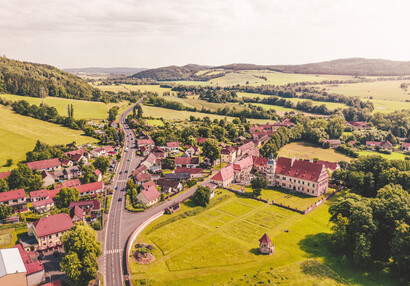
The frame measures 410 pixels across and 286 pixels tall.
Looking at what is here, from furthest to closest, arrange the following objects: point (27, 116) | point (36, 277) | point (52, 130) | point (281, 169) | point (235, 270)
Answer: point (27, 116) → point (52, 130) → point (281, 169) → point (235, 270) → point (36, 277)

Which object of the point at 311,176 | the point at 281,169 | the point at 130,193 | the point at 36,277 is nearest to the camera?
the point at 36,277

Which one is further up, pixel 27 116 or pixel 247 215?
pixel 27 116

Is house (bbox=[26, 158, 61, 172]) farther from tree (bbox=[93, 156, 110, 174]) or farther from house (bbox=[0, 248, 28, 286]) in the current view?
house (bbox=[0, 248, 28, 286])

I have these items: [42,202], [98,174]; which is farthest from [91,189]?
[42,202]

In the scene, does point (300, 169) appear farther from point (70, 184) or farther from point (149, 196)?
point (70, 184)

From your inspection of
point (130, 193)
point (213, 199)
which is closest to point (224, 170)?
point (213, 199)

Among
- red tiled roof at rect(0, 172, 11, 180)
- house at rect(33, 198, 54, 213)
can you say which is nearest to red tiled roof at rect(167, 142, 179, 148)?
house at rect(33, 198, 54, 213)

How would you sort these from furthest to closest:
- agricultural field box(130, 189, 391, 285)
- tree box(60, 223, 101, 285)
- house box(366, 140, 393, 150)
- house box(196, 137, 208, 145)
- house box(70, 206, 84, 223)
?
1. house box(196, 137, 208, 145)
2. house box(366, 140, 393, 150)
3. house box(70, 206, 84, 223)
4. agricultural field box(130, 189, 391, 285)
5. tree box(60, 223, 101, 285)

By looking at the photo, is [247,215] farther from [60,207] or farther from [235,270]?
[60,207]
